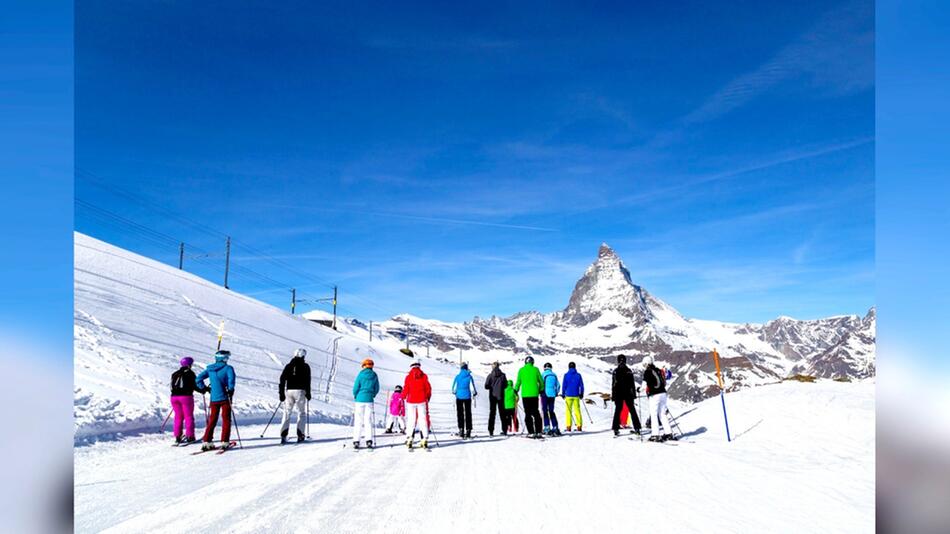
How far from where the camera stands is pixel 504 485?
918 cm

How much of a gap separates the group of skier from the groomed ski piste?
657mm

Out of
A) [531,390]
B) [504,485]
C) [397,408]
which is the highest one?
[531,390]

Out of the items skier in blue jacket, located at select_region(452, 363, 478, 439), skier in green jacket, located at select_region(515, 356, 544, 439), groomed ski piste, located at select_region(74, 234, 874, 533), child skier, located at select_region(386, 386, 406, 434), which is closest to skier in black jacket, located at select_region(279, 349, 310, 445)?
groomed ski piste, located at select_region(74, 234, 874, 533)

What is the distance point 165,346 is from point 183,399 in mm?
15494

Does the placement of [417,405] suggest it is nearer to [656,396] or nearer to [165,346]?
[656,396]

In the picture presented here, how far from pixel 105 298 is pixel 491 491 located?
98.1 feet

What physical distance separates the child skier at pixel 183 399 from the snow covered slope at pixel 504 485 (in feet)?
1.82

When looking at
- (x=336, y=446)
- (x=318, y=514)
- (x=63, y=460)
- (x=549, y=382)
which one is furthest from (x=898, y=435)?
(x=549, y=382)

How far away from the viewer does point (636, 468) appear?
11055mm

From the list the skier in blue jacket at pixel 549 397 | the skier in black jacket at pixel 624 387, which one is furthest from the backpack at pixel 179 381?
the skier in black jacket at pixel 624 387

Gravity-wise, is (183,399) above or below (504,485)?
above

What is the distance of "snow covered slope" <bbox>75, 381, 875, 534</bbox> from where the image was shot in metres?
7.12

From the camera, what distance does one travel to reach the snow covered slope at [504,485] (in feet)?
23.4

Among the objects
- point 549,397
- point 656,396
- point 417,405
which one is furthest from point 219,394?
point 656,396
